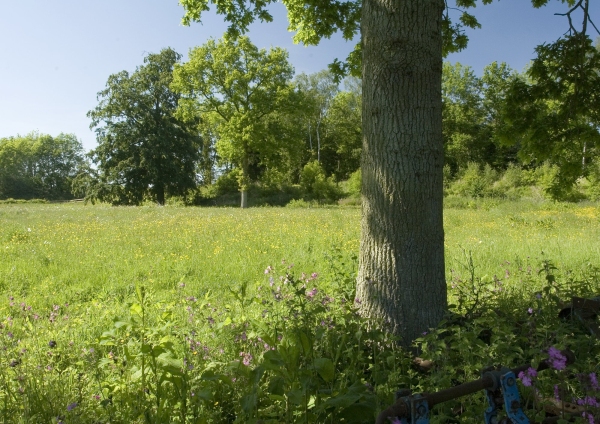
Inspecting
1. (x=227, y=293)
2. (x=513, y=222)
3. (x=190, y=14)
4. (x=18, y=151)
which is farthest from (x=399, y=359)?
(x=18, y=151)

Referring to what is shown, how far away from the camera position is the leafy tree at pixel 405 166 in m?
3.61

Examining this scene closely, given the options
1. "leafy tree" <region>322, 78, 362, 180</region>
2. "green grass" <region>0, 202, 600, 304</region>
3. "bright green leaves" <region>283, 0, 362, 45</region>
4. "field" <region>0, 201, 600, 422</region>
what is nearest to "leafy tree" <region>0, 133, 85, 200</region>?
"leafy tree" <region>322, 78, 362, 180</region>

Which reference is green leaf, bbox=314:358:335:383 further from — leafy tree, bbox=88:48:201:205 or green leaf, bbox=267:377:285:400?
leafy tree, bbox=88:48:201:205

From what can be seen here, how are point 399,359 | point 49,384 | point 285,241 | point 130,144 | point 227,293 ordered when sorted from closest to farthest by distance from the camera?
point 49,384
point 399,359
point 227,293
point 285,241
point 130,144

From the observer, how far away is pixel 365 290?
152 inches

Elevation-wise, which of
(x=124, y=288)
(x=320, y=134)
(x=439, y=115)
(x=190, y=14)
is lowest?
(x=124, y=288)

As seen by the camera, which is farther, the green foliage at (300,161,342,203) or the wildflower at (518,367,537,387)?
the green foliage at (300,161,342,203)

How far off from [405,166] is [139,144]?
128 feet

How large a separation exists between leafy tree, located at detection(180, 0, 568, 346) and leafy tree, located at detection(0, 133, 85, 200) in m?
80.7

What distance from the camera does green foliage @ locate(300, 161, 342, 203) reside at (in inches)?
1534

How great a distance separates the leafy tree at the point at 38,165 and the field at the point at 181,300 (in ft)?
242

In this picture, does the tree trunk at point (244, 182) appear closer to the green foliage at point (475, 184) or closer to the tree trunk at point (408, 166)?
the green foliage at point (475, 184)

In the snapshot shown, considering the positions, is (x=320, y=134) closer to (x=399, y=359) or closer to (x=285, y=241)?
(x=285, y=241)

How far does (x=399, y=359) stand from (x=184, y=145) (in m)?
39.4
